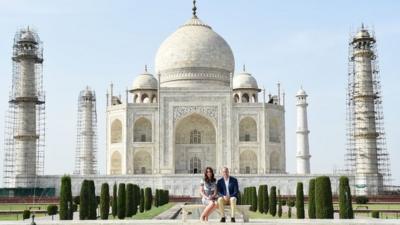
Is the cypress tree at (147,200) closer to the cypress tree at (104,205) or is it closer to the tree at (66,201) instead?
the cypress tree at (104,205)

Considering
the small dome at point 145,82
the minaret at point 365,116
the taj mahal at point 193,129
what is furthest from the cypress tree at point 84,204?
the small dome at point 145,82

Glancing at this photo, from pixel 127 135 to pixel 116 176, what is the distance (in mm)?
3585

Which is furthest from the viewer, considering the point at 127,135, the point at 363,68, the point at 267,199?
the point at 127,135

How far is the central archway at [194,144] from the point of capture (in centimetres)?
3253

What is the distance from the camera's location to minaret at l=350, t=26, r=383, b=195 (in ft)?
94.4

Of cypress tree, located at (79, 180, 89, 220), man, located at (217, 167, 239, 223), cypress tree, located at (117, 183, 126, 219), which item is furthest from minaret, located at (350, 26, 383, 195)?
man, located at (217, 167, 239, 223)

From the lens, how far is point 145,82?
113 feet

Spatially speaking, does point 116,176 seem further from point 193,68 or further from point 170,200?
point 193,68

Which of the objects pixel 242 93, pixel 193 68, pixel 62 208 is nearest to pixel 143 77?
pixel 193 68

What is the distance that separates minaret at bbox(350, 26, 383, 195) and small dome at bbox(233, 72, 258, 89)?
19.3ft

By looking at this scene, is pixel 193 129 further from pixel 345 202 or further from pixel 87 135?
pixel 345 202

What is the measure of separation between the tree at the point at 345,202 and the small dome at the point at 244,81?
66.8 feet

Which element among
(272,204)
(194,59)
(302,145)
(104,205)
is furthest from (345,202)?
(194,59)

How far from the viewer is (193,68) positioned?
34656 mm
